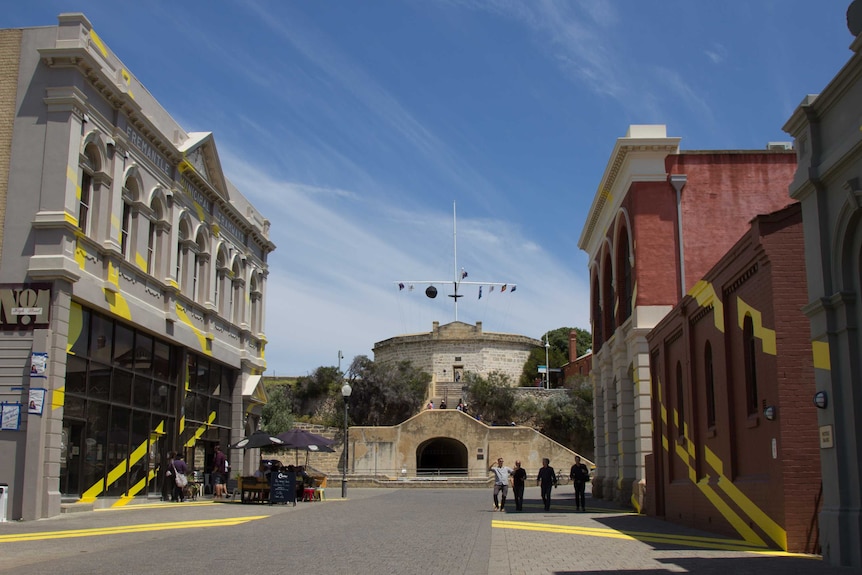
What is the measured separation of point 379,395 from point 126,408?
142 feet

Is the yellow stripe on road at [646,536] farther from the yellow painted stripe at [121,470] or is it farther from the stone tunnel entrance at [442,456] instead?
the stone tunnel entrance at [442,456]

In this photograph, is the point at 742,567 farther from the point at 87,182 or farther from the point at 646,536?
the point at 87,182

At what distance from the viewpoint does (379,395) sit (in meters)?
68.2

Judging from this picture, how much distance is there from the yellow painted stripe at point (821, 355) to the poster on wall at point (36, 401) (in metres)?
15.4

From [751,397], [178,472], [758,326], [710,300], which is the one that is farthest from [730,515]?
[178,472]

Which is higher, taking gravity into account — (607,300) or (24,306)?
(607,300)

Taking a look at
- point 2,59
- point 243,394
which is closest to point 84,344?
point 2,59

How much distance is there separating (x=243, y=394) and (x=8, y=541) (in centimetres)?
2115

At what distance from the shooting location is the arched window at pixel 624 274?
3212 cm

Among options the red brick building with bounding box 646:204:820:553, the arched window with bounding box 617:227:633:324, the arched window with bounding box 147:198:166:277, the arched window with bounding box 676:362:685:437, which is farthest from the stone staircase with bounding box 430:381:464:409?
the red brick building with bounding box 646:204:820:553

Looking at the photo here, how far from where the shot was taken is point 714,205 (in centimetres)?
2945

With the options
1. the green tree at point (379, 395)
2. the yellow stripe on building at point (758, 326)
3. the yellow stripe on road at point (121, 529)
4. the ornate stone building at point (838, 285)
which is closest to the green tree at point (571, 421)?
the green tree at point (379, 395)

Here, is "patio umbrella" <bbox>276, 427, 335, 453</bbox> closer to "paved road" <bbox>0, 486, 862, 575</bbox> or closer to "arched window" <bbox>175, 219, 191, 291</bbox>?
"paved road" <bbox>0, 486, 862, 575</bbox>

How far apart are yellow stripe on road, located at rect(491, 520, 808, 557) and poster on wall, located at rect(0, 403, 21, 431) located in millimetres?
10406
